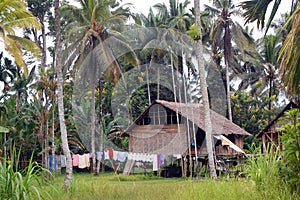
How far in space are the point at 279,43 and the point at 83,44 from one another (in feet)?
44.4

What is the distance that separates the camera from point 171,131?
2053 centimetres

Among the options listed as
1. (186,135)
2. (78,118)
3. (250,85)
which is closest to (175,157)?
(186,135)

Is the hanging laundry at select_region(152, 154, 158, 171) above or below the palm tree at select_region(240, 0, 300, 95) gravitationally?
below

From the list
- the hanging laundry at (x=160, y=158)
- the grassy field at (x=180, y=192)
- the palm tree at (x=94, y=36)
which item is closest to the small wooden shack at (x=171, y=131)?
the hanging laundry at (x=160, y=158)

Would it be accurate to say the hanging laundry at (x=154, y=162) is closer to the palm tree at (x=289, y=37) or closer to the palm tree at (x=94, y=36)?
the palm tree at (x=94, y=36)

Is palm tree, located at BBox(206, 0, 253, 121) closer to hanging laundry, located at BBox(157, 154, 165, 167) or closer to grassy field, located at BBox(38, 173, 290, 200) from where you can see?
hanging laundry, located at BBox(157, 154, 165, 167)

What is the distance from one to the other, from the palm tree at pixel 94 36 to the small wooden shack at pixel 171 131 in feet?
9.14

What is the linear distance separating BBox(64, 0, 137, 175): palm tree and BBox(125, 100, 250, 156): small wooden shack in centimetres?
279

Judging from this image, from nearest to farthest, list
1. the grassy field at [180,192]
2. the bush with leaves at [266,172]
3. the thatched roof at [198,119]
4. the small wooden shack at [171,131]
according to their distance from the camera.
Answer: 1. the bush with leaves at [266,172]
2. the grassy field at [180,192]
3. the thatched roof at [198,119]
4. the small wooden shack at [171,131]

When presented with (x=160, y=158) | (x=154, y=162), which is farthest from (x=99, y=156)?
(x=160, y=158)

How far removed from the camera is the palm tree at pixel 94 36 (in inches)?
774

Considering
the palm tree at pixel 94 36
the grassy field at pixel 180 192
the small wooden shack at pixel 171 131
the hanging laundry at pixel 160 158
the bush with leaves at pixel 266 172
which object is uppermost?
the palm tree at pixel 94 36

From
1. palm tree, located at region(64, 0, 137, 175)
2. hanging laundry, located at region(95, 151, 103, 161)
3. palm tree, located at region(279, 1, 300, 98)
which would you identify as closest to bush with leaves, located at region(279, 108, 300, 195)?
palm tree, located at region(279, 1, 300, 98)

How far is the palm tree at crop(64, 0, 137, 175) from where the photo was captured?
1966 centimetres
